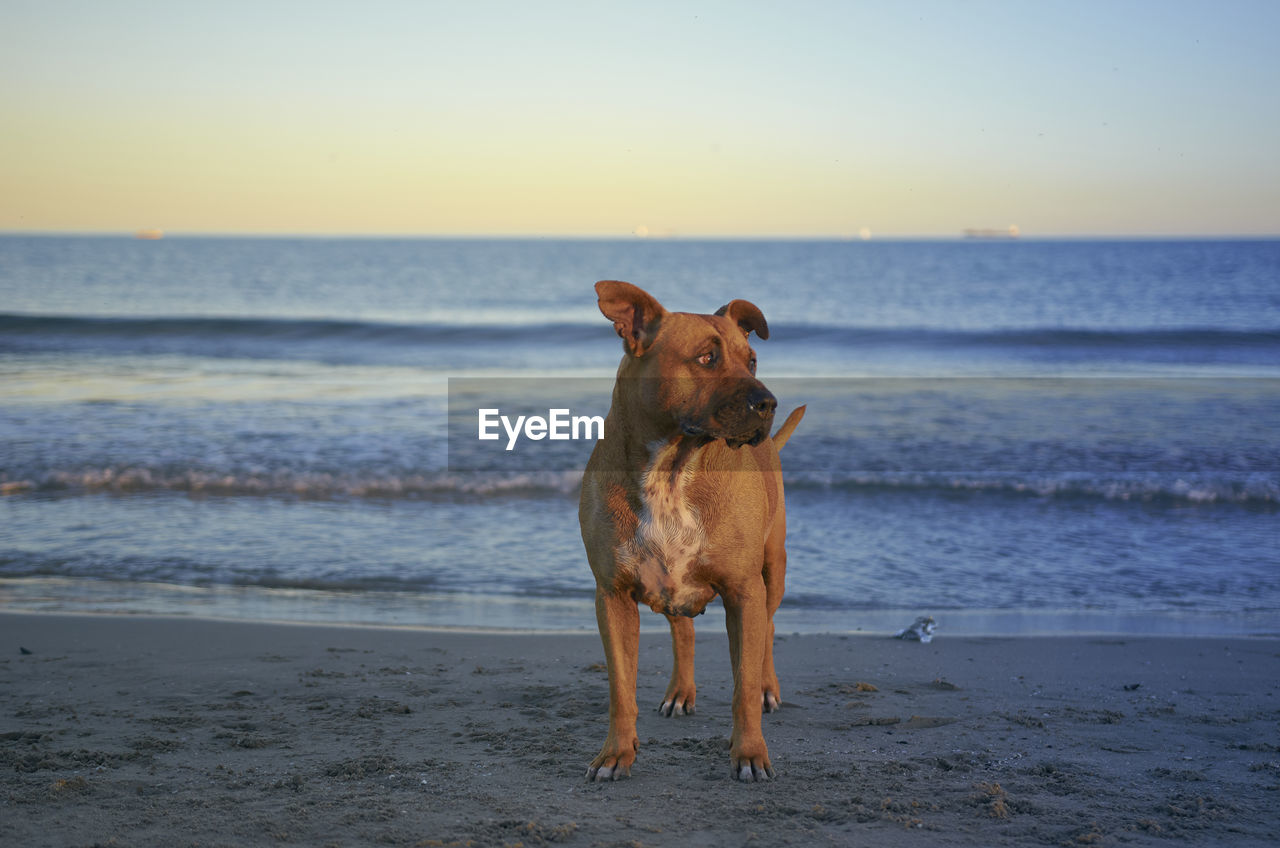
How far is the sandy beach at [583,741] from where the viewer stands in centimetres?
345

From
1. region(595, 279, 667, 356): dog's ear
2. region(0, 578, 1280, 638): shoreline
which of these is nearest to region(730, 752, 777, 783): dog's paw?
region(595, 279, 667, 356): dog's ear

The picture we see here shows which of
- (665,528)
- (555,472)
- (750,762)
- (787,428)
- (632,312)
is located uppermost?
(632,312)

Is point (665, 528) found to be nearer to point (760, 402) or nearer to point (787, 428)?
point (760, 402)

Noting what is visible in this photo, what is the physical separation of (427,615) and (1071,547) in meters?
5.31

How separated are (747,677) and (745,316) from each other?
133 centimetres

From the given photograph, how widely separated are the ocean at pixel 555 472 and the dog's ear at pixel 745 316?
3.15 metres

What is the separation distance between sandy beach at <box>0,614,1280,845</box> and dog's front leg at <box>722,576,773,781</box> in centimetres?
9

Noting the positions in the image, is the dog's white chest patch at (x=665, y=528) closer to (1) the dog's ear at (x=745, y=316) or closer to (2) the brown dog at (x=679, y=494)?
(2) the brown dog at (x=679, y=494)

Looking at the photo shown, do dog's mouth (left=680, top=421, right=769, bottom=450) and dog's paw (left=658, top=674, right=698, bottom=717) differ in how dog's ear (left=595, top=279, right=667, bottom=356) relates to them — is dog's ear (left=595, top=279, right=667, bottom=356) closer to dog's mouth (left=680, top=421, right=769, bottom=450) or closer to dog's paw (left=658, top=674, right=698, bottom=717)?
dog's mouth (left=680, top=421, right=769, bottom=450)

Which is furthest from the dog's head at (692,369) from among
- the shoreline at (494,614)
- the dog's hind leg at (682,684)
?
the shoreline at (494,614)

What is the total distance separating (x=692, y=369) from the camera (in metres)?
3.46

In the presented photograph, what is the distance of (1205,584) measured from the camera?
25.2ft

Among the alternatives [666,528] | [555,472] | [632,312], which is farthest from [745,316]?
[555,472]

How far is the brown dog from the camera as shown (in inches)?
136
